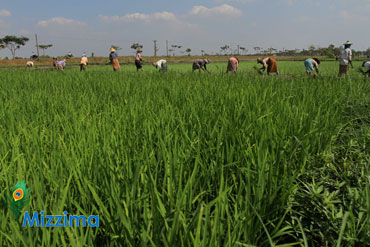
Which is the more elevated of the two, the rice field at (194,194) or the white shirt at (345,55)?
the white shirt at (345,55)

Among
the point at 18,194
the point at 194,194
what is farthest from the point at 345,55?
the point at 18,194

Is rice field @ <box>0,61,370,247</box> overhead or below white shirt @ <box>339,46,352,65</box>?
below

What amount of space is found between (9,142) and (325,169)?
71.7 inches

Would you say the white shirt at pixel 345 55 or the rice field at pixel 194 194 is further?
the white shirt at pixel 345 55

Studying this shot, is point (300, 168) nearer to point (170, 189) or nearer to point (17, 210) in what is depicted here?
point (170, 189)

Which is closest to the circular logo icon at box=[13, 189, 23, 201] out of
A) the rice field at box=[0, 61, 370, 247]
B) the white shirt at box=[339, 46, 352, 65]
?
the rice field at box=[0, 61, 370, 247]

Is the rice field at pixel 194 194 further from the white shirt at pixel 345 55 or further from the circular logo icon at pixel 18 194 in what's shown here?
the white shirt at pixel 345 55

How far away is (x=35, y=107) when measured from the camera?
7.58ft

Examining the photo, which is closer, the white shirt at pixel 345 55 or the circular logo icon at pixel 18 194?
the circular logo icon at pixel 18 194

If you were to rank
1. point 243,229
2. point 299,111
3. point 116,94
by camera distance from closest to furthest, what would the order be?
1. point 243,229
2. point 299,111
3. point 116,94

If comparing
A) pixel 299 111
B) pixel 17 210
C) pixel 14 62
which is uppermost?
pixel 14 62

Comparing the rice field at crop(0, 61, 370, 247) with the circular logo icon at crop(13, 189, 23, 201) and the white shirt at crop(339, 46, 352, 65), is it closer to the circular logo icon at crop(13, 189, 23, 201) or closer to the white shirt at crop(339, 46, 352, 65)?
the circular logo icon at crop(13, 189, 23, 201)

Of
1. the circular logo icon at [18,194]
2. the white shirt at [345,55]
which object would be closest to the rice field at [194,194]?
the circular logo icon at [18,194]

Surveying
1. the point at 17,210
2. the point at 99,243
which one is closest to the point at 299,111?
the point at 99,243
